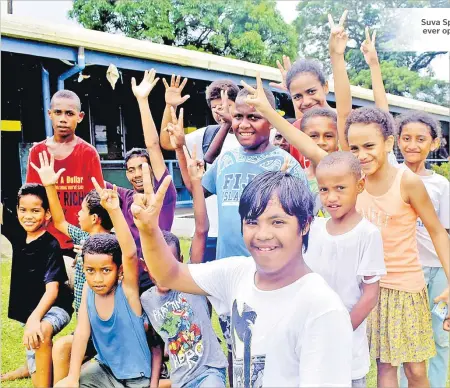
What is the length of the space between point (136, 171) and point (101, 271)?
385mm

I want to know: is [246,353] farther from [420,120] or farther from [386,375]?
[420,120]

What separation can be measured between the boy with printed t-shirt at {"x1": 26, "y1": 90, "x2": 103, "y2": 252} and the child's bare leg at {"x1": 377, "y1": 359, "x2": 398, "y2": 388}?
3.97 feet

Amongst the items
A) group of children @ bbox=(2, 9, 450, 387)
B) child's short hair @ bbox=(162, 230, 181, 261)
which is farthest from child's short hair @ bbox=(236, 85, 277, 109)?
child's short hair @ bbox=(162, 230, 181, 261)

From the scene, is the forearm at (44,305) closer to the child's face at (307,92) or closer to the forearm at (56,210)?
the forearm at (56,210)

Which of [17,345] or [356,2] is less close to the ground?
[356,2]

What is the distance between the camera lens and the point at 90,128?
215 centimetres

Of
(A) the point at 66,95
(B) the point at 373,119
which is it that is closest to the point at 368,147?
(B) the point at 373,119

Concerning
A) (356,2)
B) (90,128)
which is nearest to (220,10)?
(356,2)

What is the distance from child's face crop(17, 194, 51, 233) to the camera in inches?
82.1

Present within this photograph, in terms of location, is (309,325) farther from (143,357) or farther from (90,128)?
(90,128)

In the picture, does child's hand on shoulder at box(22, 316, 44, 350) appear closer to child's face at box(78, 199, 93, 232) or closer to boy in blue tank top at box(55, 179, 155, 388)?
boy in blue tank top at box(55, 179, 155, 388)

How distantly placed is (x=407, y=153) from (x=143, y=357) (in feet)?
4.03

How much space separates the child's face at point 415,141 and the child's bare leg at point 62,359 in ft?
4.62

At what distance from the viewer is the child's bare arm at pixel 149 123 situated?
2.08m
